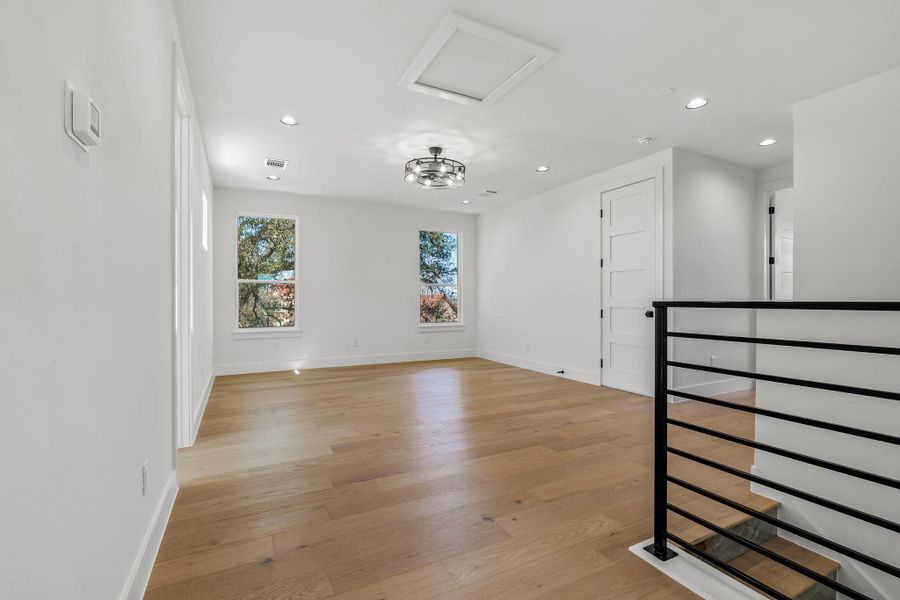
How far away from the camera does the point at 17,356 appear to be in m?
0.72

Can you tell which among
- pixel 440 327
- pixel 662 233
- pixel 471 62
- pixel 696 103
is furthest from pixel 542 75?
pixel 440 327

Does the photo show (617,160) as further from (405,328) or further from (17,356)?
(17,356)

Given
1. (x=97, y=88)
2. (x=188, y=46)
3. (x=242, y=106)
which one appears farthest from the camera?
(x=242, y=106)

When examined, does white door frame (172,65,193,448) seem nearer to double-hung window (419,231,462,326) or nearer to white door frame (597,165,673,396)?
white door frame (597,165,673,396)

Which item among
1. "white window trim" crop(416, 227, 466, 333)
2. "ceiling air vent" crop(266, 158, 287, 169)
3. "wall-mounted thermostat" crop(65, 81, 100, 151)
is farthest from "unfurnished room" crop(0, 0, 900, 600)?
"white window trim" crop(416, 227, 466, 333)

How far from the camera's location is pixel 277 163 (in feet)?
15.2

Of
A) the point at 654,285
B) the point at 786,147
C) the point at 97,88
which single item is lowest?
the point at 654,285

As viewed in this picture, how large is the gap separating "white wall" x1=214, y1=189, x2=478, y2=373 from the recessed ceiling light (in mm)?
4414

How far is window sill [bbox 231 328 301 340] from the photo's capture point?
5781 mm

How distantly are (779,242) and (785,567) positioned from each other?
12.9ft

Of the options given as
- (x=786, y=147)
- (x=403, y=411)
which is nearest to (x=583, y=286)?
(x=786, y=147)

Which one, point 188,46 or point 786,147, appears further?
point 786,147

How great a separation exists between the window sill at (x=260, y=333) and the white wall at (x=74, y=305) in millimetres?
4339

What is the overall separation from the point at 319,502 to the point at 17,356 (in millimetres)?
1737
